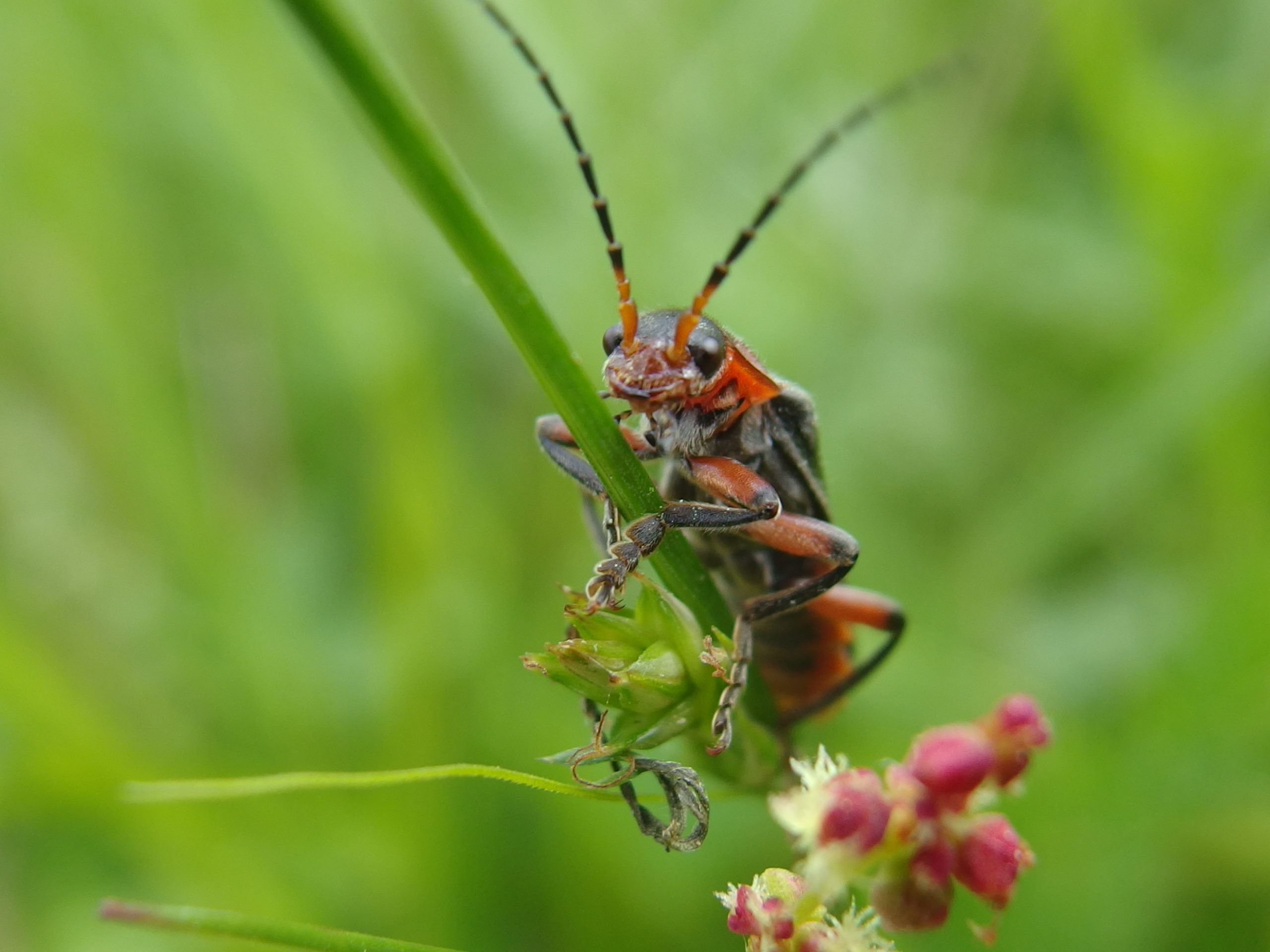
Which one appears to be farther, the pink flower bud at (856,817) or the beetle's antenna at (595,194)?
the beetle's antenna at (595,194)

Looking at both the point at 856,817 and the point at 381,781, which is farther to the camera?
the point at 381,781

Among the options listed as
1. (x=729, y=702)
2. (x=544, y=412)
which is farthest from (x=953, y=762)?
(x=544, y=412)

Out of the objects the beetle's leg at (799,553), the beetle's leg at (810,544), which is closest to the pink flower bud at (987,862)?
the beetle's leg at (799,553)

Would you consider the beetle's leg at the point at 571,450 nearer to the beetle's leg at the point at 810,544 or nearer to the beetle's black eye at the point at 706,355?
the beetle's black eye at the point at 706,355

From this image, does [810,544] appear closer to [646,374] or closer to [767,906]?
[646,374]

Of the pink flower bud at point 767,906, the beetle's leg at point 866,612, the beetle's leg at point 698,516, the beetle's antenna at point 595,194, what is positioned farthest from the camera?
the beetle's leg at point 866,612

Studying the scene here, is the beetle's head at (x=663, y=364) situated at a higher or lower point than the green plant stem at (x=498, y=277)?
lower

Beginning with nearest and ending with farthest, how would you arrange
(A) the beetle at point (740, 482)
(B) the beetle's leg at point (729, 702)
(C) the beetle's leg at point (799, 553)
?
(B) the beetle's leg at point (729, 702), (A) the beetle at point (740, 482), (C) the beetle's leg at point (799, 553)
